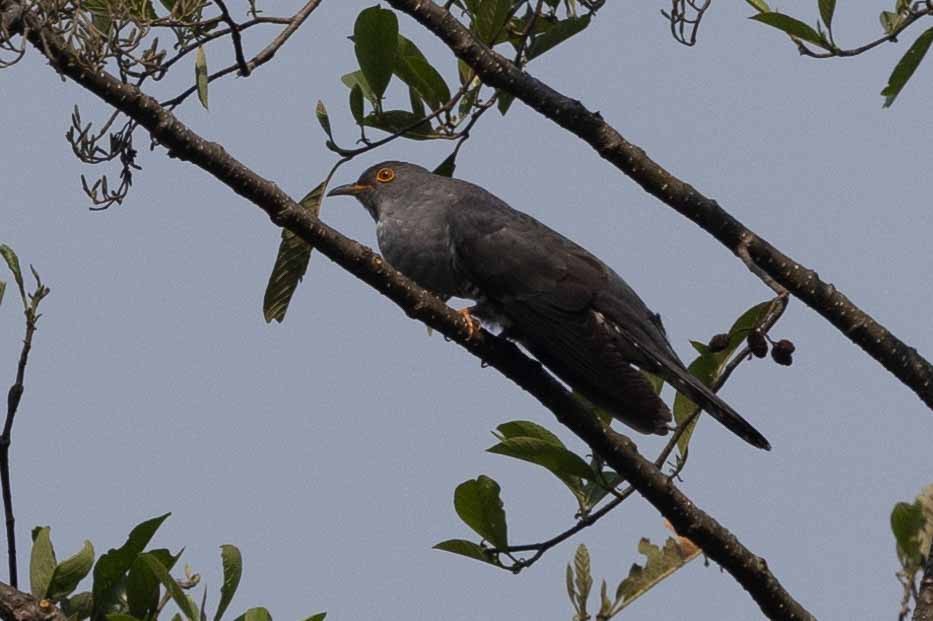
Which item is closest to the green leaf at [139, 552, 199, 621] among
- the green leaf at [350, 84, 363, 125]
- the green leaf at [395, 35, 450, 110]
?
the green leaf at [350, 84, 363, 125]

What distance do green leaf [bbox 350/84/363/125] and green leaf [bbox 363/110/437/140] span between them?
0.06m

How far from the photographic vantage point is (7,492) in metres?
2.67

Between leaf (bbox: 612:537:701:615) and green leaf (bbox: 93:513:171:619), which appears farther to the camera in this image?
leaf (bbox: 612:537:701:615)

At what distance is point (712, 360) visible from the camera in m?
3.91

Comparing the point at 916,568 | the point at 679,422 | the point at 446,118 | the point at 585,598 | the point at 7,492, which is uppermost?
the point at 446,118

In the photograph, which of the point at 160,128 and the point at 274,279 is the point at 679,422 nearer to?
the point at 274,279

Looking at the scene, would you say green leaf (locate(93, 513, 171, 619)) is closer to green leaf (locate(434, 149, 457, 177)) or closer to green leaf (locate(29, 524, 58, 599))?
green leaf (locate(29, 524, 58, 599))

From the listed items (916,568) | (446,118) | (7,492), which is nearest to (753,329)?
(916,568)

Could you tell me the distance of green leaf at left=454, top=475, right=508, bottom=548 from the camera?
3.54 m

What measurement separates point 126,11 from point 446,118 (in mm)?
1130

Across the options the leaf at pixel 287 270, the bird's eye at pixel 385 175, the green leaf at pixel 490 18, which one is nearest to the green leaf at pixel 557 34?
the green leaf at pixel 490 18

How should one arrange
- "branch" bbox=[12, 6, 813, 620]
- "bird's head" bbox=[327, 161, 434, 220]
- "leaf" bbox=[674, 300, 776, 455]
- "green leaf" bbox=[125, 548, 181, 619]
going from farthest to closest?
"bird's head" bbox=[327, 161, 434, 220], "leaf" bbox=[674, 300, 776, 455], "branch" bbox=[12, 6, 813, 620], "green leaf" bbox=[125, 548, 181, 619]

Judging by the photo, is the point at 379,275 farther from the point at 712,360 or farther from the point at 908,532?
the point at 908,532

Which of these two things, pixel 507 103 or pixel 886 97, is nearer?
pixel 886 97
